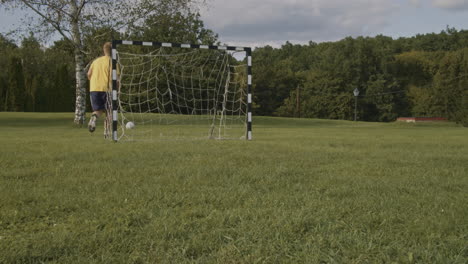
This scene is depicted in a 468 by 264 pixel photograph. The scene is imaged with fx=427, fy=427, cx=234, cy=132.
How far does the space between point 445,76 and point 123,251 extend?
58.8 metres

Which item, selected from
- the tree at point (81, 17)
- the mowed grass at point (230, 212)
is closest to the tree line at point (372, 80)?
the tree at point (81, 17)

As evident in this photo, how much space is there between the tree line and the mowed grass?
53276 millimetres

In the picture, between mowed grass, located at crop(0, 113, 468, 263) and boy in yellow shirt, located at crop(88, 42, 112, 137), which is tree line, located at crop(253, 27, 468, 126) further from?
mowed grass, located at crop(0, 113, 468, 263)

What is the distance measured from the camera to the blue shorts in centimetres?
1076

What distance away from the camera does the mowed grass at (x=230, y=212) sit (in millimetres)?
2625

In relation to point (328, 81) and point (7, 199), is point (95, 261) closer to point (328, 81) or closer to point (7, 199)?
point (7, 199)

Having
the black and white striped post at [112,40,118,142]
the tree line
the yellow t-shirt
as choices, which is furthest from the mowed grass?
the tree line

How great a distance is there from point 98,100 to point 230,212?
27.1 ft

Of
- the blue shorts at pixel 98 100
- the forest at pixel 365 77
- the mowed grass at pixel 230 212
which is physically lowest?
the mowed grass at pixel 230 212

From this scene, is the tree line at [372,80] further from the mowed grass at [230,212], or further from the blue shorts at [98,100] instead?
the mowed grass at [230,212]

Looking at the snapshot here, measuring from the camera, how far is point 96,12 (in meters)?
19.4

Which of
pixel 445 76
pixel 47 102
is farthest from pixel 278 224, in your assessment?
pixel 445 76

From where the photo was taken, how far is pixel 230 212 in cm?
344

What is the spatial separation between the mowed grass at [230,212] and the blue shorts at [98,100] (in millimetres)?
4706
